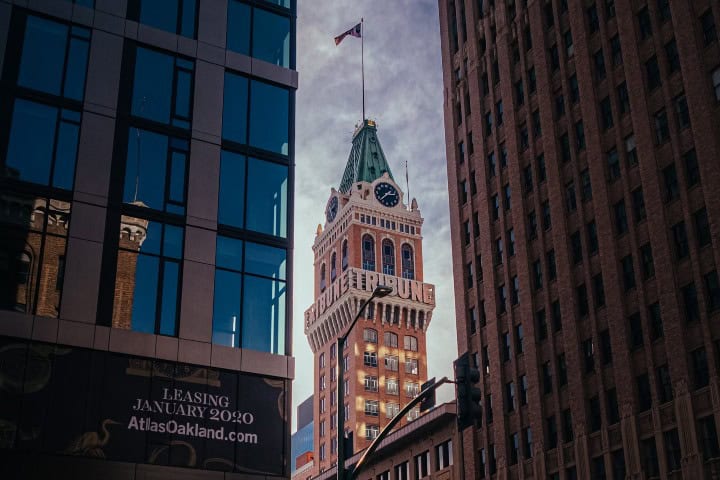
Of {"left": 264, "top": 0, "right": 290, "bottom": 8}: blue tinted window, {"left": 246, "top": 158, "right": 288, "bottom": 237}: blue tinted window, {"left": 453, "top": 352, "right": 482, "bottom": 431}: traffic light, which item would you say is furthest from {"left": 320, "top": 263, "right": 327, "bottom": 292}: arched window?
{"left": 453, "top": 352, "right": 482, "bottom": 431}: traffic light

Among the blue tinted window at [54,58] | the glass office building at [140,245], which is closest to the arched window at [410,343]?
the glass office building at [140,245]

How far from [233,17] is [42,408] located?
58.6 ft

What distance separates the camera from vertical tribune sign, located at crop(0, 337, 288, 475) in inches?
1120

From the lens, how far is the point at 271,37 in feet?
128

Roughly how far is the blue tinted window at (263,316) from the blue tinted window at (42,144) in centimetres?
743

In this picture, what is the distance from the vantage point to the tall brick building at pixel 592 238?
1874 inches

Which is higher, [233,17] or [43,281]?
[233,17]

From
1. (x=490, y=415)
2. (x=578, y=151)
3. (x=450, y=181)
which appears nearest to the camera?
(x=578, y=151)

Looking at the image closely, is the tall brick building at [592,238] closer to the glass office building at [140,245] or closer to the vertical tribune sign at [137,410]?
the glass office building at [140,245]

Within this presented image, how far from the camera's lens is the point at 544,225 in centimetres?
6159

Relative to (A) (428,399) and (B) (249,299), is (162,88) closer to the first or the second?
(B) (249,299)

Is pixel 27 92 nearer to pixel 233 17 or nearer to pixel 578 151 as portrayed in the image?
pixel 233 17

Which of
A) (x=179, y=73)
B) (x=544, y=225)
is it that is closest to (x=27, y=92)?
(x=179, y=73)

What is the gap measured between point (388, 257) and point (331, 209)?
1383cm
